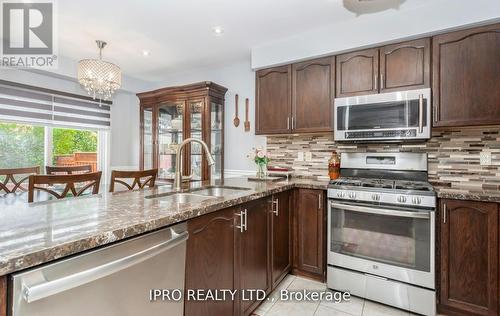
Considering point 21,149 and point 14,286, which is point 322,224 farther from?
point 21,149

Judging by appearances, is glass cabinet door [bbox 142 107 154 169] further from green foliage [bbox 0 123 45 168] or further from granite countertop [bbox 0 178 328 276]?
granite countertop [bbox 0 178 328 276]

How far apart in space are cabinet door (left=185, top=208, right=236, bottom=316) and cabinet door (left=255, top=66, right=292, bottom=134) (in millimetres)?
1473

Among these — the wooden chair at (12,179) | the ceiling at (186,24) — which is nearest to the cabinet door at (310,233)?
the ceiling at (186,24)

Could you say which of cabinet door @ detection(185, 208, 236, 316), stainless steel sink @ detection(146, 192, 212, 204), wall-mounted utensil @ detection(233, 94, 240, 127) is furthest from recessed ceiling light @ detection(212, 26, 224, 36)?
cabinet door @ detection(185, 208, 236, 316)

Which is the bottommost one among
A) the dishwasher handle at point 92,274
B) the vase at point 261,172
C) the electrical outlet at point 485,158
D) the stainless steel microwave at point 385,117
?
the dishwasher handle at point 92,274

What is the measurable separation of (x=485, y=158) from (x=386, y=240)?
1107mm

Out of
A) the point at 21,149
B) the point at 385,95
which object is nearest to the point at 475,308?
the point at 385,95

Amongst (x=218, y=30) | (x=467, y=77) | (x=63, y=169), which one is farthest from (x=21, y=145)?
(x=467, y=77)

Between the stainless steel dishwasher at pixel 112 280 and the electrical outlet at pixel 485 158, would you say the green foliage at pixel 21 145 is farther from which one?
the electrical outlet at pixel 485 158

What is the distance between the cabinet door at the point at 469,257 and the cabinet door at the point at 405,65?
993mm

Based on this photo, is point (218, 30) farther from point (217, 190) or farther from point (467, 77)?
point (467, 77)

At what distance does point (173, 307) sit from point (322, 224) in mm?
1478

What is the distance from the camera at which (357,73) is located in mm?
2334

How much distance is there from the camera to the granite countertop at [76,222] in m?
0.69
